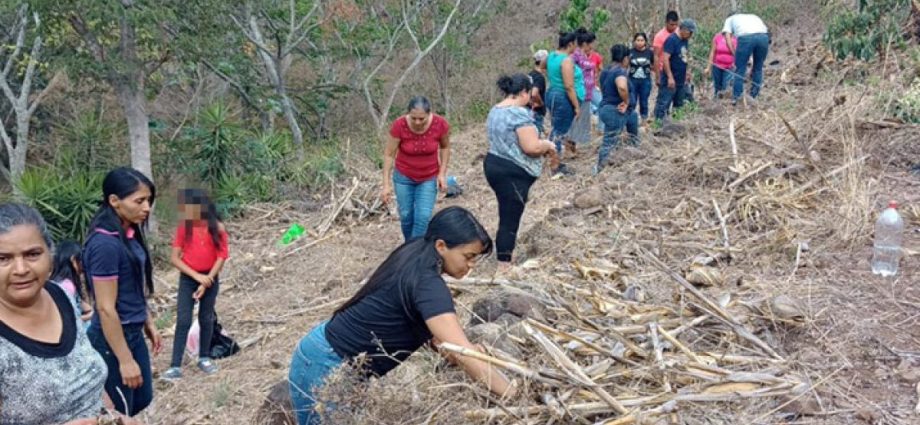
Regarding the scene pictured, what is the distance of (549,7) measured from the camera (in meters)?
23.7

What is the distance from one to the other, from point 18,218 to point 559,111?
6861 mm

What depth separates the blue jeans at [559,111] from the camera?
334 inches

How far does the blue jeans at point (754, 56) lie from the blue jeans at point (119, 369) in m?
7.67

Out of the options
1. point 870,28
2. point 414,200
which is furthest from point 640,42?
point 414,200

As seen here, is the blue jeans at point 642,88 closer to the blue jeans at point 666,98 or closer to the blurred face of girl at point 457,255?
the blue jeans at point 666,98

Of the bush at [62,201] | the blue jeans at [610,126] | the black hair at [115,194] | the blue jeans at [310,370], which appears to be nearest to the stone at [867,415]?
the blue jeans at [310,370]

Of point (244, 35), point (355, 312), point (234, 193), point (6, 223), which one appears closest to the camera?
point (6, 223)

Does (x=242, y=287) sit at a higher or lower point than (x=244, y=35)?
lower

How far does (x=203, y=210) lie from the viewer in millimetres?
4715

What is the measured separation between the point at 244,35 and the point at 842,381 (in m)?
11.2

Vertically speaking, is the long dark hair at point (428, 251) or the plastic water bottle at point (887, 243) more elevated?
the long dark hair at point (428, 251)

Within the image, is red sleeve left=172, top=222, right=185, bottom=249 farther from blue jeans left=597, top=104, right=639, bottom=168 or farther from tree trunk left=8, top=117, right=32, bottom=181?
tree trunk left=8, top=117, right=32, bottom=181

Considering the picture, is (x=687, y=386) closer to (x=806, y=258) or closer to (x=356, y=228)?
(x=806, y=258)

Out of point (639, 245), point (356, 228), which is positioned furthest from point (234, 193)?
point (639, 245)
